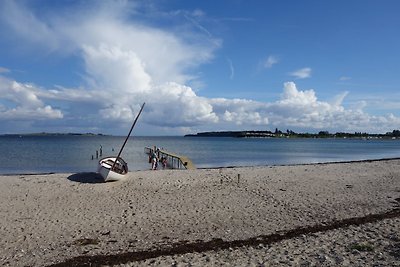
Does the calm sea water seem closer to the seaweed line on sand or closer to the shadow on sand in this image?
the shadow on sand

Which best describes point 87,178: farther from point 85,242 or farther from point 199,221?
point 85,242

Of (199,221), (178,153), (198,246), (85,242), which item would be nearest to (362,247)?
(198,246)

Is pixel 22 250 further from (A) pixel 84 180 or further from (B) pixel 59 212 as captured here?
(A) pixel 84 180

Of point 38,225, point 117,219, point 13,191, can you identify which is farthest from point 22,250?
point 13,191

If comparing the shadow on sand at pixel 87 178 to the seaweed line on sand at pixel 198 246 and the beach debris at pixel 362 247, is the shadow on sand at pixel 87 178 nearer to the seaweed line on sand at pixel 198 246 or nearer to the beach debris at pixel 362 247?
the seaweed line on sand at pixel 198 246

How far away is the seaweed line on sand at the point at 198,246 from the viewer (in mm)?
9680

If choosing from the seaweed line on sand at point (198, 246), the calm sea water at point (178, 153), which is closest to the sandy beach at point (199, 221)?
the seaweed line on sand at point (198, 246)

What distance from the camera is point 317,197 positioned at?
700 inches

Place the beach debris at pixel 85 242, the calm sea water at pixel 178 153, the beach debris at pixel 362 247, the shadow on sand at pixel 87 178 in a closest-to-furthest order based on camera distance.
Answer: the beach debris at pixel 362 247
the beach debris at pixel 85 242
the shadow on sand at pixel 87 178
the calm sea water at pixel 178 153

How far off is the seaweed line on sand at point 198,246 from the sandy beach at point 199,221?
0.03m

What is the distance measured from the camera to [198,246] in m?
10.7

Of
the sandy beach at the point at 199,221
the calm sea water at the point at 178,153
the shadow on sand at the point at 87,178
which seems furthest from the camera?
the calm sea water at the point at 178,153

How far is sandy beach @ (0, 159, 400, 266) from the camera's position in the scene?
9664 millimetres

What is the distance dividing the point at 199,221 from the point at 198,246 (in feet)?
10.1
